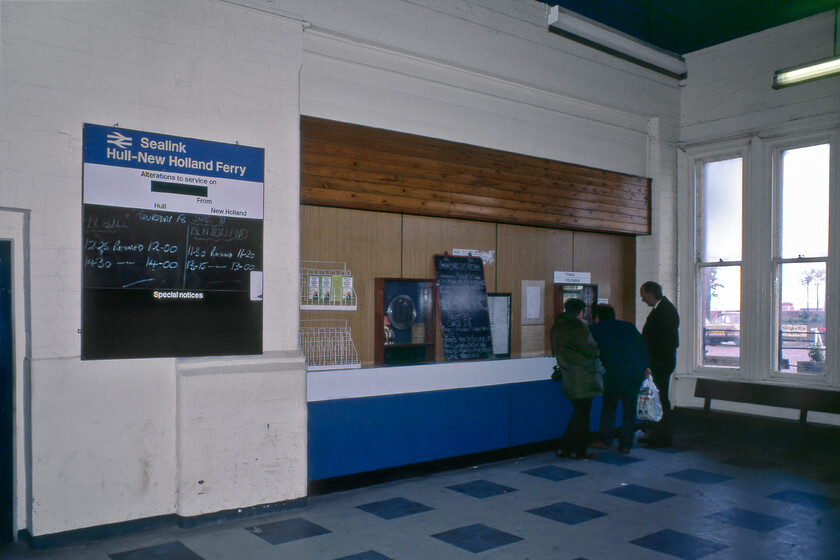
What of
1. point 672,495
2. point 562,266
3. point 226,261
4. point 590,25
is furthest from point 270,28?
point 672,495

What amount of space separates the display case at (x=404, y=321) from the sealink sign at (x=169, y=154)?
5.17ft

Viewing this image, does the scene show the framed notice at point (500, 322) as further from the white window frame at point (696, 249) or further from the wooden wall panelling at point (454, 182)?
the white window frame at point (696, 249)

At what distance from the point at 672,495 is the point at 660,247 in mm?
3589

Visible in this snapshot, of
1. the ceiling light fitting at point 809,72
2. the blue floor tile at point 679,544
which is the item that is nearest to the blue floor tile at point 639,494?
the blue floor tile at point 679,544

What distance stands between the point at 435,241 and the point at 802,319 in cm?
431

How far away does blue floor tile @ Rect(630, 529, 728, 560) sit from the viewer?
371 centimetres

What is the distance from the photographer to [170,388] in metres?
4.13

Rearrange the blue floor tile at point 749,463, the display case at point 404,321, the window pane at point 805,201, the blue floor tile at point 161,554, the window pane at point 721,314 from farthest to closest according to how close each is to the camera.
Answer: the window pane at point 721,314, the window pane at point 805,201, the blue floor tile at point 749,463, the display case at point 404,321, the blue floor tile at point 161,554

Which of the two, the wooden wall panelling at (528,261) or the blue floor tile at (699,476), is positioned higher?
the wooden wall panelling at (528,261)

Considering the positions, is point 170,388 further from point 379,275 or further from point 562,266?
point 562,266

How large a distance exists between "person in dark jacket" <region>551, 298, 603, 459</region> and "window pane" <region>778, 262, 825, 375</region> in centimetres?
264

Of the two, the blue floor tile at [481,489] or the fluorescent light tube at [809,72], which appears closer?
the blue floor tile at [481,489]

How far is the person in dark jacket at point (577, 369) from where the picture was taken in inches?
230

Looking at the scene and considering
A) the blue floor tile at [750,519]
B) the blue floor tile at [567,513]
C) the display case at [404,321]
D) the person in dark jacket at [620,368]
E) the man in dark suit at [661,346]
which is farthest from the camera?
the man in dark suit at [661,346]
